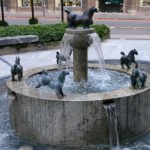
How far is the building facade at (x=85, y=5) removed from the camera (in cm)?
3731

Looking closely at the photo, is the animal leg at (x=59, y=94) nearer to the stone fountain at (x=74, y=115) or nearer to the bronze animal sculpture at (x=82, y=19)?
the stone fountain at (x=74, y=115)

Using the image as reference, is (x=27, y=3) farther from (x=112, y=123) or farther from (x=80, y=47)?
(x=112, y=123)

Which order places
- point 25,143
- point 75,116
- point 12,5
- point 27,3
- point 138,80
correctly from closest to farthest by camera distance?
point 75,116 → point 25,143 → point 138,80 → point 27,3 → point 12,5

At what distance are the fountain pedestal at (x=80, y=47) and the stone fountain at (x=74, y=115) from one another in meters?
1.54

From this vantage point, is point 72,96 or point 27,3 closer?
point 72,96

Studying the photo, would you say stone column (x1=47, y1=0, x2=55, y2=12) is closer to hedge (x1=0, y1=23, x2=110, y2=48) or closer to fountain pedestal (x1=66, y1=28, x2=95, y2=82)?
hedge (x1=0, y1=23, x2=110, y2=48)

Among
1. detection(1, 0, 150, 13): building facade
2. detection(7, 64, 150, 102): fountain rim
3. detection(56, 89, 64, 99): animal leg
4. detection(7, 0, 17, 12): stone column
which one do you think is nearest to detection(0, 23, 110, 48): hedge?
detection(7, 64, 150, 102): fountain rim

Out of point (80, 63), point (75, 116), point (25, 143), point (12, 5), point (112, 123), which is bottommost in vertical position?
point (25, 143)

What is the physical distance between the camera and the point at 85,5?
128ft

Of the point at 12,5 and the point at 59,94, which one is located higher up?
the point at 59,94

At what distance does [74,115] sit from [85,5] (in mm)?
30841

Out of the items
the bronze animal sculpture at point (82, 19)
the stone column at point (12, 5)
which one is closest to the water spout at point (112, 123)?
the bronze animal sculpture at point (82, 19)

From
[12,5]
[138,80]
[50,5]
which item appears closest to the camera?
[138,80]

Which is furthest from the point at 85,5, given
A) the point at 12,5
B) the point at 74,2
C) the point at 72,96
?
the point at 72,96
